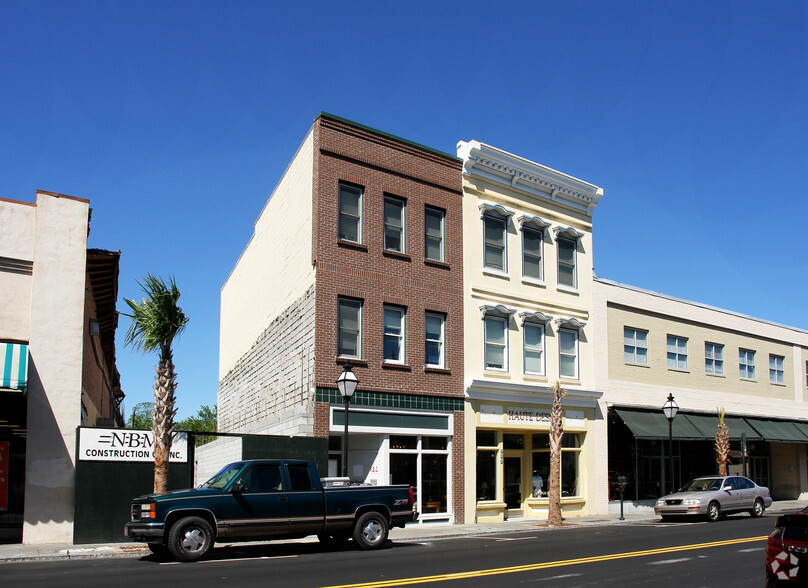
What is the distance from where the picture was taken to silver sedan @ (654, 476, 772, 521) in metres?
25.0

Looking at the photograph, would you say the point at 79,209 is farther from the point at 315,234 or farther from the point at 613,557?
the point at 613,557

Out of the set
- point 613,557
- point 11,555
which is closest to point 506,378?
point 613,557

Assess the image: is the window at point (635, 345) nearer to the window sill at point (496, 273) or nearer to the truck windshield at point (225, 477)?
the window sill at point (496, 273)

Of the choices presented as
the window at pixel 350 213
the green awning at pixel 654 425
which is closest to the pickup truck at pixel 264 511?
the window at pixel 350 213

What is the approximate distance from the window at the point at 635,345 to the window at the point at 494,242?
23.7 ft

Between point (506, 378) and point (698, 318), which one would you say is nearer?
point (506, 378)

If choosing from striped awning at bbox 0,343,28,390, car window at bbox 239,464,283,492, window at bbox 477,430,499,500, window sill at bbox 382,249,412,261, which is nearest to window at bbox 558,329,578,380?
window at bbox 477,430,499,500

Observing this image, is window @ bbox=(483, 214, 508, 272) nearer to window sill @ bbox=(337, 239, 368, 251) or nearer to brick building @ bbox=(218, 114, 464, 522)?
brick building @ bbox=(218, 114, 464, 522)

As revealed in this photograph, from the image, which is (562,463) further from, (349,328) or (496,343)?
(349,328)

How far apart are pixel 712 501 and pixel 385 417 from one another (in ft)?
35.9

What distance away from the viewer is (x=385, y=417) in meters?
23.7

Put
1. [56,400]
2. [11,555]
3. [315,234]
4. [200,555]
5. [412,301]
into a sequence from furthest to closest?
1. [412,301]
2. [315,234]
3. [56,400]
4. [11,555]
5. [200,555]

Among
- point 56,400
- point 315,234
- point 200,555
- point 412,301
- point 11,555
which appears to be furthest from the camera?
point 412,301

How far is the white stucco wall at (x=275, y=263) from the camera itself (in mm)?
24750
